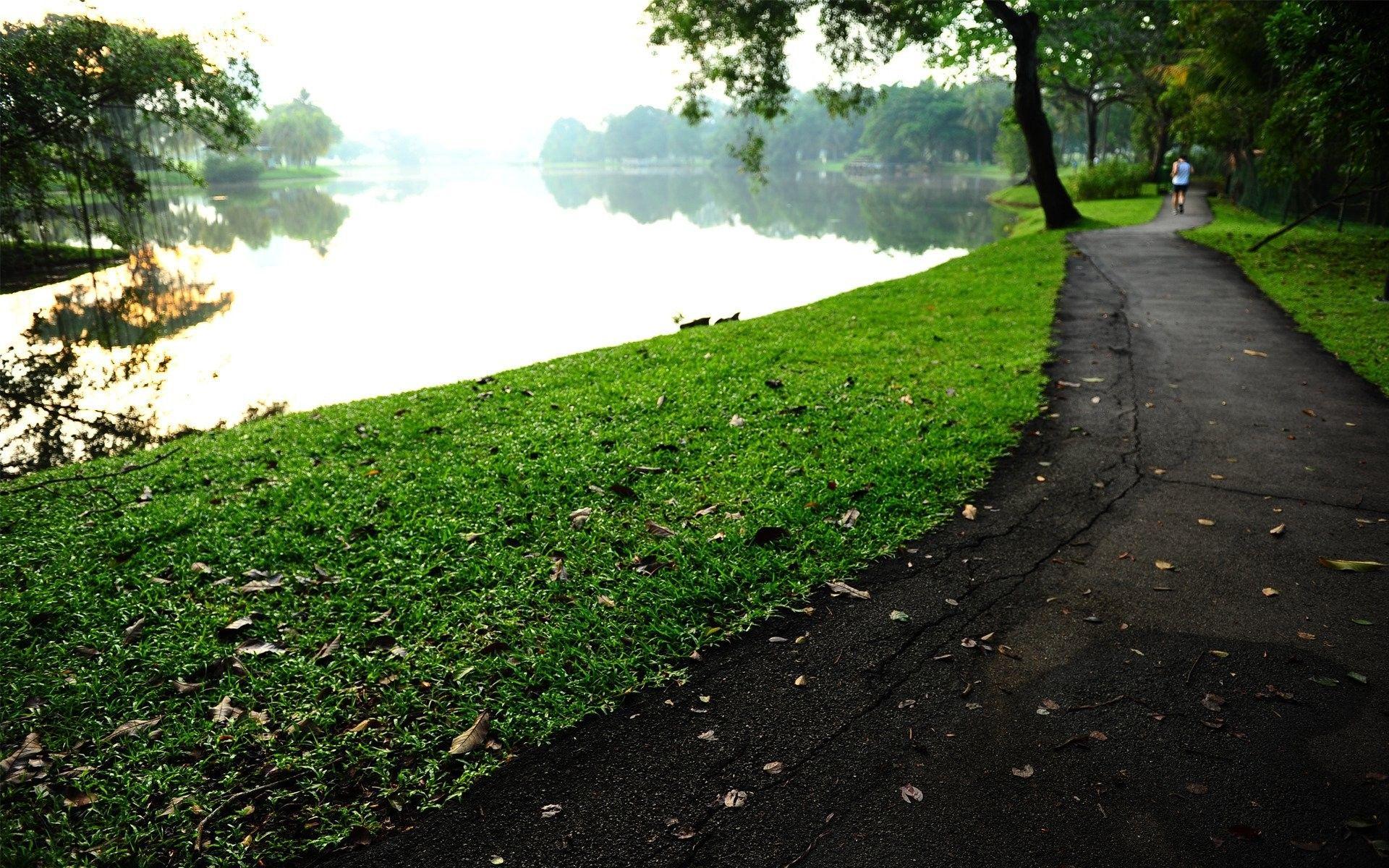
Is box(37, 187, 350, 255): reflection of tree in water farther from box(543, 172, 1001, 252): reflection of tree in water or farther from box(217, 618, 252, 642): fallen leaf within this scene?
box(217, 618, 252, 642): fallen leaf

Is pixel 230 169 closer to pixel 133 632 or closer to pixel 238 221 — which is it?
pixel 238 221

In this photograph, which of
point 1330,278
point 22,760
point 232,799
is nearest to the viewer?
point 232,799

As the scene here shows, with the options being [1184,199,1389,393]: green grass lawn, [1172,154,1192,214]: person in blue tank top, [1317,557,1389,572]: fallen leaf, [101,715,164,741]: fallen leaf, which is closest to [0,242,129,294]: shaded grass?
[101,715,164,741]: fallen leaf

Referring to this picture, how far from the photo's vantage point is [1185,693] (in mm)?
3537

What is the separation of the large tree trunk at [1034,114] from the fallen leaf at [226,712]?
23.6 meters

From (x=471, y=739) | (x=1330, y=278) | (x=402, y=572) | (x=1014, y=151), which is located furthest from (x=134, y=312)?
(x=1014, y=151)

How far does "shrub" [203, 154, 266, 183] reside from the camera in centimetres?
7912

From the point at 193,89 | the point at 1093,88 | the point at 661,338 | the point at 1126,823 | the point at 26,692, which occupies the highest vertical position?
the point at 1093,88

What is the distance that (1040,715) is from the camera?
3439mm

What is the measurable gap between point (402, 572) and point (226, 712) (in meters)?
1.31

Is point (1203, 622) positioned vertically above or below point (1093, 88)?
below

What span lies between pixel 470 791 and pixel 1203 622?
3746 mm

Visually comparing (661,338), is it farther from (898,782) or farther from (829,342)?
(898,782)

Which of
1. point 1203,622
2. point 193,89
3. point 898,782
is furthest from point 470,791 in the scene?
point 193,89
